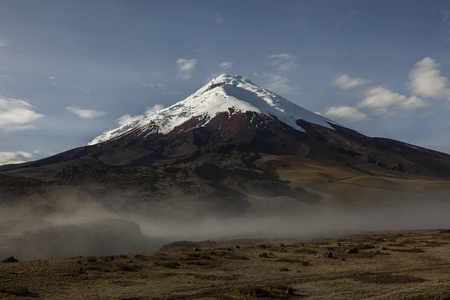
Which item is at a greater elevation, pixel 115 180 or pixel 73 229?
pixel 115 180

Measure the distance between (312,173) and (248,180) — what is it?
38.4 meters

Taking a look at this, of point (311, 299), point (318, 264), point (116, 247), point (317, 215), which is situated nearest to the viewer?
point (311, 299)

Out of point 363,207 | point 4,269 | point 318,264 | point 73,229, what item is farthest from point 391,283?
point 363,207

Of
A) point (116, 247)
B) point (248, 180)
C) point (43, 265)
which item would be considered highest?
point (248, 180)

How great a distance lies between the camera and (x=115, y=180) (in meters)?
139

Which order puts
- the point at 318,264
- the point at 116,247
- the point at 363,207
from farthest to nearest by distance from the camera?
the point at 363,207
the point at 116,247
the point at 318,264

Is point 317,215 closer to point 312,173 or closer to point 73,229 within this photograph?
point 312,173

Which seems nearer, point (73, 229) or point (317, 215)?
point (73, 229)

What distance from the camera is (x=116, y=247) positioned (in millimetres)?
72812

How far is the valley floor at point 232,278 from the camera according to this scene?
2328 centimetres

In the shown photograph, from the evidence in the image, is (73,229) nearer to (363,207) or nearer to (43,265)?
(43,265)

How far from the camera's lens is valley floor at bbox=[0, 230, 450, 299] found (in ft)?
76.4

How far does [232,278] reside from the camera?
95.2ft

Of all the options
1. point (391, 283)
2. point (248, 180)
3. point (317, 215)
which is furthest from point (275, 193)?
point (391, 283)
